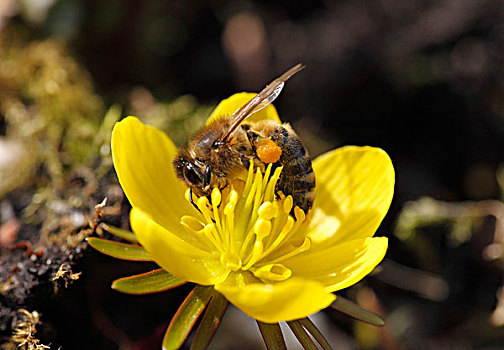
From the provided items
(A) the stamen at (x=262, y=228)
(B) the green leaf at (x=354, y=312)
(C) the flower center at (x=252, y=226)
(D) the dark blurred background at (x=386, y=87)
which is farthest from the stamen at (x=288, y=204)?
(D) the dark blurred background at (x=386, y=87)

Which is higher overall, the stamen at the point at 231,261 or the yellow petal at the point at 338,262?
the stamen at the point at 231,261

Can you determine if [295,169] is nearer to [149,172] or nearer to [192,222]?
[192,222]

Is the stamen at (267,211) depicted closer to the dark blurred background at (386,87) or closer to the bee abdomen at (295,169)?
the bee abdomen at (295,169)

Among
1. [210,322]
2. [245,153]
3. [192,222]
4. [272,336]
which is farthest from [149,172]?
[272,336]

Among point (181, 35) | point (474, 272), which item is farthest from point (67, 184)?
point (474, 272)

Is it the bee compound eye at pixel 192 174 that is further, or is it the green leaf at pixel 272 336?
the bee compound eye at pixel 192 174

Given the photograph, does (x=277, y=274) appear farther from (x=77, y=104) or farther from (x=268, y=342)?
(x=77, y=104)

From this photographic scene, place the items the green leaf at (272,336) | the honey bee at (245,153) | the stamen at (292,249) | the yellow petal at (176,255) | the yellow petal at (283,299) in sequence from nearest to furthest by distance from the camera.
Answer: the yellow petal at (283,299) → the yellow petal at (176,255) → the green leaf at (272,336) → the honey bee at (245,153) → the stamen at (292,249)
